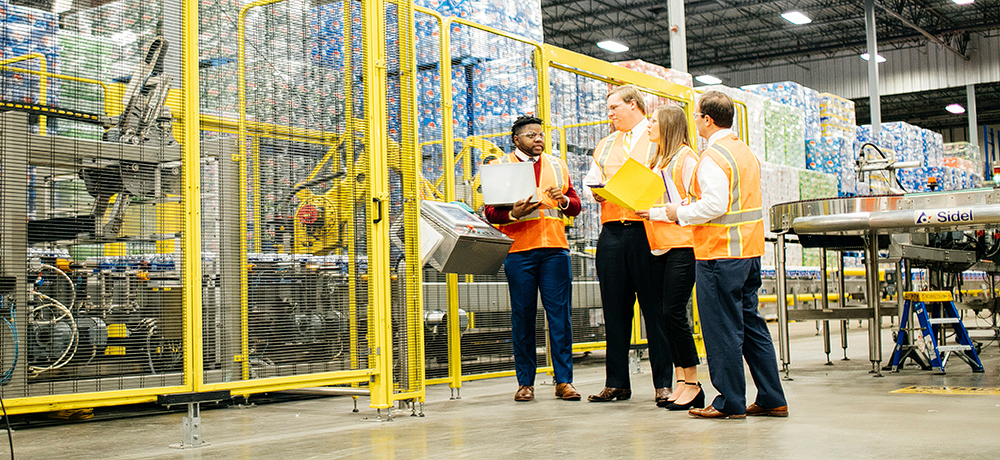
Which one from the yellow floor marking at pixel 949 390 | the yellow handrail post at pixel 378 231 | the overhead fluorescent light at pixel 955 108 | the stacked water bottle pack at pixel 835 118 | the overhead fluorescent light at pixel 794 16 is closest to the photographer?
the yellow handrail post at pixel 378 231

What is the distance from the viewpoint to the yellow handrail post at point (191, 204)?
363 cm

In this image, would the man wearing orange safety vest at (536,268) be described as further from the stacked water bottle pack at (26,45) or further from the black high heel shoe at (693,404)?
the stacked water bottle pack at (26,45)

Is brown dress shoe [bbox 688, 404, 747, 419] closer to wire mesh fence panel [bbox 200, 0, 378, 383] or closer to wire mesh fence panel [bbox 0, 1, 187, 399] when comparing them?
wire mesh fence panel [bbox 200, 0, 378, 383]

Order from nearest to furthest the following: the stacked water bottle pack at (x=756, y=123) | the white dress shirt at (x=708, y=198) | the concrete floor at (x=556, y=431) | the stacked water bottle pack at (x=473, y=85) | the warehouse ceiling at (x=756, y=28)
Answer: the concrete floor at (x=556, y=431), the white dress shirt at (x=708, y=198), the stacked water bottle pack at (x=473, y=85), the stacked water bottle pack at (x=756, y=123), the warehouse ceiling at (x=756, y=28)

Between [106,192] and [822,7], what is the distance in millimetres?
25215

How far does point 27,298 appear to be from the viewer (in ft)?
12.1

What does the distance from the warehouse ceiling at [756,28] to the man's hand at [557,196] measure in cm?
2087

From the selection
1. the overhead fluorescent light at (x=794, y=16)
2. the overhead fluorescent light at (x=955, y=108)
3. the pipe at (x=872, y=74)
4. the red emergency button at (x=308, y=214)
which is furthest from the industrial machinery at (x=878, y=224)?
the overhead fluorescent light at (x=955, y=108)

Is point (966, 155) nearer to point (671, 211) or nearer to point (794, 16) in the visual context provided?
point (794, 16)

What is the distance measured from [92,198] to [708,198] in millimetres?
2696

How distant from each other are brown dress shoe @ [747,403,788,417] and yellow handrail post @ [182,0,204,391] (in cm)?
254

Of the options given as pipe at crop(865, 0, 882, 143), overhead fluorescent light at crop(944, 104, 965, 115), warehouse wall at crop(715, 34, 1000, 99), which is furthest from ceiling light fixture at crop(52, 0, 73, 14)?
overhead fluorescent light at crop(944, 104, 965, 115)

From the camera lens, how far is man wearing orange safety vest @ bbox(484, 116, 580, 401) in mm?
5117

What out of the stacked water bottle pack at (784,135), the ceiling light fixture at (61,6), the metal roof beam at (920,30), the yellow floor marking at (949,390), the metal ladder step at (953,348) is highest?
the metal roof beam at (920,30)
